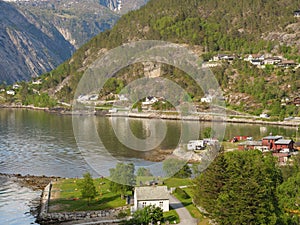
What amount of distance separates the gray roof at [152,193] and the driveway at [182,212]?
1.13 m

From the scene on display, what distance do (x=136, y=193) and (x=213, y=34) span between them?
300 ft

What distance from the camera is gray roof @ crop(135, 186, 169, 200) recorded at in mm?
30625

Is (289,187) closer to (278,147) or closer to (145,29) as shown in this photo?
(278,147)

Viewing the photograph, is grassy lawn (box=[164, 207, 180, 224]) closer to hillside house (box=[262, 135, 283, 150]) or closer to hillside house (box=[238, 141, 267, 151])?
hillside house (box=[238, 141, 267, 151])

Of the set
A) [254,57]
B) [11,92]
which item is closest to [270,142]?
[254,57]

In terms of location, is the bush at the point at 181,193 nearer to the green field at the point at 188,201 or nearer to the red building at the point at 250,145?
the green field at the point at 188,201

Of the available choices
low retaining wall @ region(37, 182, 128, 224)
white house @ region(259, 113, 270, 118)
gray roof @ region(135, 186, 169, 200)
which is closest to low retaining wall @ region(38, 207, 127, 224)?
low retaining wall @ region(37, 182, 128, 224)

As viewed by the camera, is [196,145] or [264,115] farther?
[264,115]

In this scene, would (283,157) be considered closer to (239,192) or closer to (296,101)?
(239,192)

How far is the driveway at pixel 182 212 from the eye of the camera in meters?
28.8

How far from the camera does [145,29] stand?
12925 centimetres

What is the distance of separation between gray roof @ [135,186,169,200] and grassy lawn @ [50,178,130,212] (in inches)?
91.9

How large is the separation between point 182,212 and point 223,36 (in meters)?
90.4

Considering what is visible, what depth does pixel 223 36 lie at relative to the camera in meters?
117
